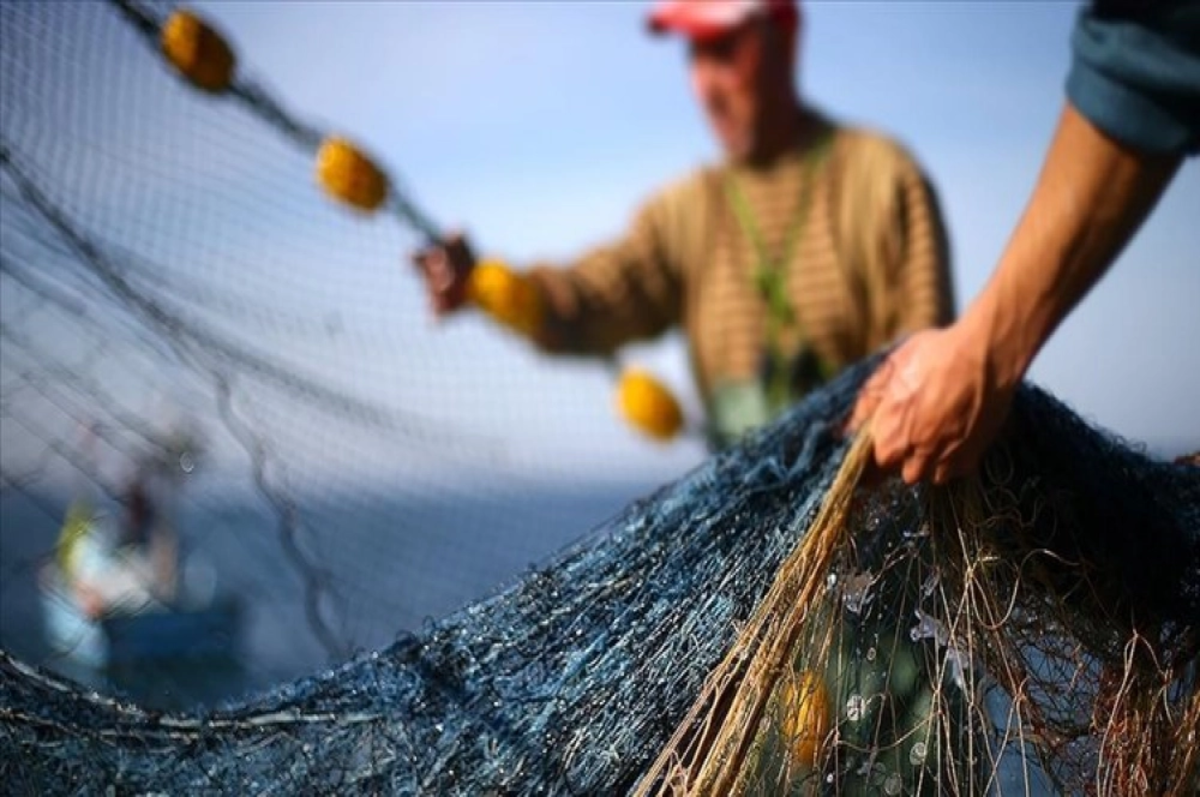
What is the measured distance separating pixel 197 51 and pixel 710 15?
961mm

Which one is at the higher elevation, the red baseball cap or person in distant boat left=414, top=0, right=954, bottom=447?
the red baseball cap

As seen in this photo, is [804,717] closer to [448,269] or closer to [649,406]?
[649,406]

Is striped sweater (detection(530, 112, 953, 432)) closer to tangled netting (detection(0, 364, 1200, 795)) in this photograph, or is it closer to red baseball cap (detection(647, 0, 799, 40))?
red baseball cap (detection(647, 0, 799, 40))

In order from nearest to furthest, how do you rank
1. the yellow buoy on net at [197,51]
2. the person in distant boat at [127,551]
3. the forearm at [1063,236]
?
1. the forearm at [1063,236]
2. the yellow buoy on net at [197,51]
3. the person in distant boat at [127,551]

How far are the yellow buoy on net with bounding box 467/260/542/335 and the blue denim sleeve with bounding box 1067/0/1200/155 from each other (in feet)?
5.61

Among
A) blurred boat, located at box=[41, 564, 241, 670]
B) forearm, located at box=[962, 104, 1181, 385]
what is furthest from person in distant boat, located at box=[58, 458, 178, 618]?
forearm, located at box=[962, 104, 1181, 385]

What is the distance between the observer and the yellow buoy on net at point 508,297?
3641mm

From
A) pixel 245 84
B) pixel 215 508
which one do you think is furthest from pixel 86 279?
pixel 215 508

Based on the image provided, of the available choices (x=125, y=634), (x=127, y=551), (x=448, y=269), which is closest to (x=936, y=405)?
(x=448, y=269)

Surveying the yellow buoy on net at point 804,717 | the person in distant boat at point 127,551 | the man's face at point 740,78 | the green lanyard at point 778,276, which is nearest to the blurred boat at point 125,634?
the person in distant boat at point 127,551

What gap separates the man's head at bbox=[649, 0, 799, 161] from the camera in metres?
3.61

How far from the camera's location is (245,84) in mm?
3568

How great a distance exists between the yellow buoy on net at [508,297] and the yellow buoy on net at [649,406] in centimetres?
22

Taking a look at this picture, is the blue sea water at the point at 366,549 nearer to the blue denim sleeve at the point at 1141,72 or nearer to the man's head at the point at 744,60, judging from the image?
the man's head at the point at 744,60
